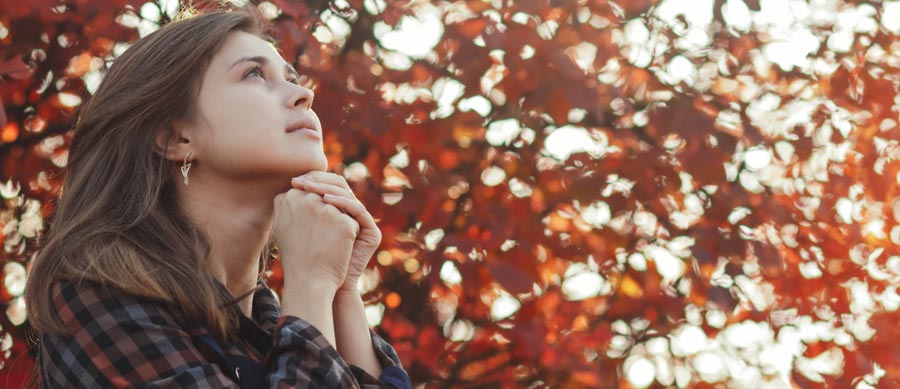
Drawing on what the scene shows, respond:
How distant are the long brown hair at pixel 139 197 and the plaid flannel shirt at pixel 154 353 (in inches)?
1.1

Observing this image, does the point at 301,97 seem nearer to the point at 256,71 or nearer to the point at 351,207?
A: the point at 256,71

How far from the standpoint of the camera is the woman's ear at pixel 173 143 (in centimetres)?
219

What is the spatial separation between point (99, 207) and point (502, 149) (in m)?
1.38

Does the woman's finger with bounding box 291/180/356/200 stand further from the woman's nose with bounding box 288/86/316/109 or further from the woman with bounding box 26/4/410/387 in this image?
the woman's nose with bounding box 288/86/316/109

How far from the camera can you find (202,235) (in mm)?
2119

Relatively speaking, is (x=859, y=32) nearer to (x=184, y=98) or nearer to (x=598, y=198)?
(x=598, y=198)

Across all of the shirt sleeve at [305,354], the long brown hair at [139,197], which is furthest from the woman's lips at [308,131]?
the shirt sleeve at [305,354]

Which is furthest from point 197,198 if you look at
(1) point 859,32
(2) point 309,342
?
(1) point 859,32

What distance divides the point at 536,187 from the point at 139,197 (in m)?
1.35

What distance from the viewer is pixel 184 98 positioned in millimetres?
2199

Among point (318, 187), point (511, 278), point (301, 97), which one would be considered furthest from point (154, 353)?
point (511, 278)

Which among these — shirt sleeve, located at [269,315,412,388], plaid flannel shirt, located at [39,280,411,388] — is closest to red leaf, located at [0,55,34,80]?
plaid flannel shirt, located at [39,280,411,388]

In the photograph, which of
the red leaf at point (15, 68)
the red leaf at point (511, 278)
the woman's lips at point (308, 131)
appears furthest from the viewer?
the red leaf at point (511, 278)

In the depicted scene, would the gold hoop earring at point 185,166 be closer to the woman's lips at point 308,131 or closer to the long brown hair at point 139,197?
the long brown hair at point 139,197
